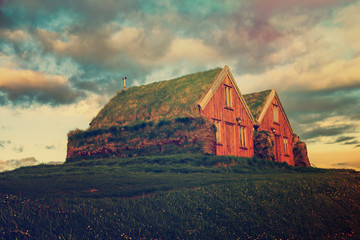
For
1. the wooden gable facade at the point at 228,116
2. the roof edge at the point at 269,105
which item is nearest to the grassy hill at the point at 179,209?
the wooden gable facade at the point at 228,116

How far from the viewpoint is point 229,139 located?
32312mm

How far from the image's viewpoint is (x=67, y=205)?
1327 cm

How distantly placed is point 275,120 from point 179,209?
30271mm

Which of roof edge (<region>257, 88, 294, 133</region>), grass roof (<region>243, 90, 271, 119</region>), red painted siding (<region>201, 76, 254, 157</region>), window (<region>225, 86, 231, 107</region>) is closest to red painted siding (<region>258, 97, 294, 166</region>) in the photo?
roof edge (<region>257, 88, 294, 133</region>)

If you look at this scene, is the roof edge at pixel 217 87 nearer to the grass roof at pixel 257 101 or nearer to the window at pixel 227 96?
the window at pixel 227 96

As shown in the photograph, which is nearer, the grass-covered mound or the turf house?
the grass-covered mound

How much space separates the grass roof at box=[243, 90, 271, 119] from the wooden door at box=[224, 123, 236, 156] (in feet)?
19.6

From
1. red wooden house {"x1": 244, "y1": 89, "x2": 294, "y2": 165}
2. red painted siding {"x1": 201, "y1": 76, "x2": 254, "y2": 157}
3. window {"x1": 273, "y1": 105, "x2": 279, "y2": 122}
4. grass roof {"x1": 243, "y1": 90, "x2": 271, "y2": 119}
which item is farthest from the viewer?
window {"x1": 273, "y1": 105, "x2": 279, "y2": 122}

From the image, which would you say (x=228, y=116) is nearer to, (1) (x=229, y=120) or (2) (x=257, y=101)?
(1) (x=229, y=120)

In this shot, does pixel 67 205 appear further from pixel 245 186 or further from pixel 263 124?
pixel 263 124

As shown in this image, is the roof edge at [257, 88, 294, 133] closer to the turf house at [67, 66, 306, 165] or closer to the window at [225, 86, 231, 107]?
the turf house at [67, 66, 306, 165]

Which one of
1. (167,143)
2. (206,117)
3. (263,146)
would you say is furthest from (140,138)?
(263,146)

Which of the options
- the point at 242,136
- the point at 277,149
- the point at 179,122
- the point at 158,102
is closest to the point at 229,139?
the point at 242,136

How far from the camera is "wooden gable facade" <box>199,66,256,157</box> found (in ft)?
102
